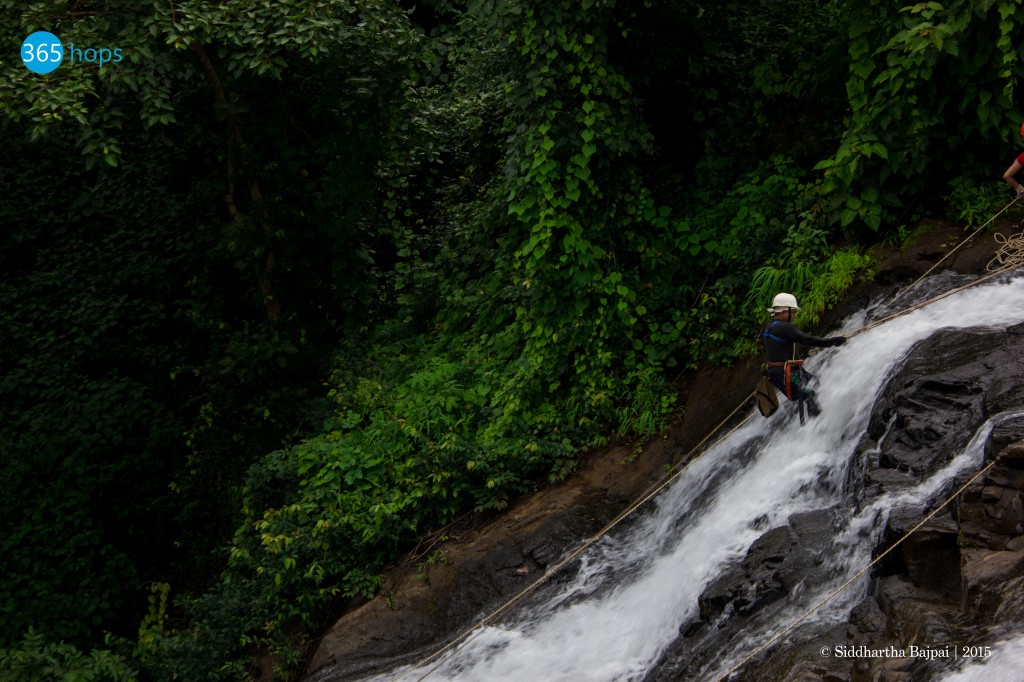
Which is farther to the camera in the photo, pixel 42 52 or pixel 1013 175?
pixel 42 52

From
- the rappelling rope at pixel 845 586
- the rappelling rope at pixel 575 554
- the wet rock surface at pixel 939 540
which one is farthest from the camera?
the rappelling rope at pixel 575 554

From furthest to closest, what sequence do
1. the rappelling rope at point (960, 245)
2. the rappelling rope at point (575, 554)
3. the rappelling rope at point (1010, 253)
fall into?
the rappelling rope at point (575, 554) → the rappelling rope at point (960, 245) → the rappelling rope at point (1010, 253)

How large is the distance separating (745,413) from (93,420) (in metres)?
7.93

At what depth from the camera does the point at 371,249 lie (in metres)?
12.9

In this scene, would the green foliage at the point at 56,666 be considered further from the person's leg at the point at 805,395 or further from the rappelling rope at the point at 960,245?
the rappelling rope at the point at 960,245

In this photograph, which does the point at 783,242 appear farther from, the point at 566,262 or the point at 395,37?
the point at 395,37

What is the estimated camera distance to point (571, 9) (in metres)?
9.18

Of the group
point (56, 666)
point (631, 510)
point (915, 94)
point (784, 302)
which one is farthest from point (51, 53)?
point (915, 94)

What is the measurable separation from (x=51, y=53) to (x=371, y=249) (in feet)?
15.6

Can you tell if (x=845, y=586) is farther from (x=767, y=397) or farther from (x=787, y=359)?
(x=787, y=359)

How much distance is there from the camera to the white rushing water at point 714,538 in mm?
6703

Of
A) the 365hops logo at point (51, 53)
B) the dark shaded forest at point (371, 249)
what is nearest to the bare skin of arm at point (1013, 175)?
the dark shaded forest at point (371, 249)

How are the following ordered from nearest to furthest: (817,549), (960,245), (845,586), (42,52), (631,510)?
(845,586), (817,549), (960,245), (631,510), (42,52)

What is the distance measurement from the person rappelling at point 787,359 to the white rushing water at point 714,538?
156 mm
